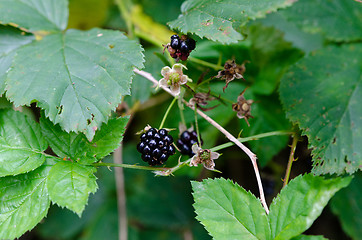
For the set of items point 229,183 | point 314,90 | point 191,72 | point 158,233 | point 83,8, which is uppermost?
point 83,8

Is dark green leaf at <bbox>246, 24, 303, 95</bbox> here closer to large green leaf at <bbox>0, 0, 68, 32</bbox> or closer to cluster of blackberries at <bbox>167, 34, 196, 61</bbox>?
cluster of blackberries at <bbox>167, 34, 196, 61</bbox>

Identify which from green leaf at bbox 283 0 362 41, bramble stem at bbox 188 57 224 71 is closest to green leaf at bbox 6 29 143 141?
bramble stem at bbox 188 57 224 71

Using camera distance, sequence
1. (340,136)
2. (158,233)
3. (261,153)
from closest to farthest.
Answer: (340,136) → (261,153) → (158,233)

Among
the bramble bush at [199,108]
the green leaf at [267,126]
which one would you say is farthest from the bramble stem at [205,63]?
the green leaf at [267,126]

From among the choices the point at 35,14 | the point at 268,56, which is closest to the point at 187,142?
the point at 268,56

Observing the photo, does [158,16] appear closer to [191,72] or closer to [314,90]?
[191,72]

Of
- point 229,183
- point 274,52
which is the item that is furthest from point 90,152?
point 274,52

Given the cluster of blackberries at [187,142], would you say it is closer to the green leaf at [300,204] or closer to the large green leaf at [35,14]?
the green leaf at [300,204]
